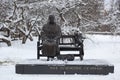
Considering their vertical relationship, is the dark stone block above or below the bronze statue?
below

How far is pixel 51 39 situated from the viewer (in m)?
12.9

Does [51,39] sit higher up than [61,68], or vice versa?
[51,39]

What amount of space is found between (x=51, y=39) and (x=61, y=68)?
5.52 feet

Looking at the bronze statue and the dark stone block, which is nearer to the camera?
the dark stone block

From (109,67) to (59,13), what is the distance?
1370 centimetres

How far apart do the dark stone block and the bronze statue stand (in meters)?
1.29

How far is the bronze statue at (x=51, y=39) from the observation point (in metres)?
12.8

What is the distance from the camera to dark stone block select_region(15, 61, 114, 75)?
11539mm

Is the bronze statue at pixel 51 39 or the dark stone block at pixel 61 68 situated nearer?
the dark stone block at pixel 61 68

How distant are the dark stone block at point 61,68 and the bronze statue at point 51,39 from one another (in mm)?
1287

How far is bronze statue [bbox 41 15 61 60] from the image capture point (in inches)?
504

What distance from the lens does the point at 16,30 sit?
25.4 meters

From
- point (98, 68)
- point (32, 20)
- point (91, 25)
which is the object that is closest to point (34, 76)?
point (98, 68)

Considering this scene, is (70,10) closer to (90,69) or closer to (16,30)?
(16,30)
